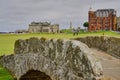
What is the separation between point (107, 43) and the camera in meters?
16.1

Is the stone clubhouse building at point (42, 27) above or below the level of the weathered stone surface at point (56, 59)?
below

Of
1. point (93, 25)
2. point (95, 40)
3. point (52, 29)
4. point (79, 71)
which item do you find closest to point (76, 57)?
point (79, 71)

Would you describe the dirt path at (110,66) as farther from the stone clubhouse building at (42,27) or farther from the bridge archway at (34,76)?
the stone clubhouse building at (42,27)

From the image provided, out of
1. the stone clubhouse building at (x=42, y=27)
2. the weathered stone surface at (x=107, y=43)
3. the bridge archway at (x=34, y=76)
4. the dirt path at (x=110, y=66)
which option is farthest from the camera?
the stone clubhouse building at (x=42, y=27)

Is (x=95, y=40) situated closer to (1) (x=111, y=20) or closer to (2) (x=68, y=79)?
(2) (x=68, y=79)

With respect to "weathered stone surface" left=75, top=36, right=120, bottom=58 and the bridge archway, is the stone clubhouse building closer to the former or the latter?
"weathered stone surface" left=75, top=36, right=120, bottom=58

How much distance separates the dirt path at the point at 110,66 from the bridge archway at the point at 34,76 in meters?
2.29

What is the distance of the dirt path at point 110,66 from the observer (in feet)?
36.4

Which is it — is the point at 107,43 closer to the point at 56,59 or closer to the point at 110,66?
the point at 110,66

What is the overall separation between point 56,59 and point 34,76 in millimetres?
3619

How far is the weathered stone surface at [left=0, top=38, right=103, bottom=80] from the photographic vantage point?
968cm

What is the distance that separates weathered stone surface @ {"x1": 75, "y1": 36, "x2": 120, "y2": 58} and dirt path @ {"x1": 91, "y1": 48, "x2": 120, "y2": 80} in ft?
1.17

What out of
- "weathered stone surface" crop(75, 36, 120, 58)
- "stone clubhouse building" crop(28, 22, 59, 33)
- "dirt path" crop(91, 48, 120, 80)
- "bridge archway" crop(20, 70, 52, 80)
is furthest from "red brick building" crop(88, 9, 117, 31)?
"dirt path" crop(91, 48, 120, 80)

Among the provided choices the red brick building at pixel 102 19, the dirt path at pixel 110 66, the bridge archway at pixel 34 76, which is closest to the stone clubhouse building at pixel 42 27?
the red brick building at pixel 102 19
